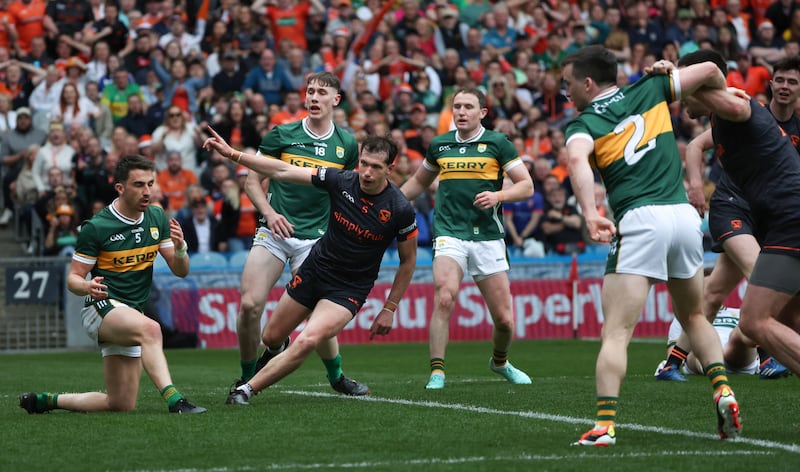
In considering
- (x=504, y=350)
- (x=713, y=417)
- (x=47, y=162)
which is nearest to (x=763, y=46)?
(x=47, y=162)

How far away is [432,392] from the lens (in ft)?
34.7

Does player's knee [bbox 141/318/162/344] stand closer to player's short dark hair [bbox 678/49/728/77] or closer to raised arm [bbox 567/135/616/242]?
raised arm [bbox 567/135/616/242]

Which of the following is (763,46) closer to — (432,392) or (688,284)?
(432,392)

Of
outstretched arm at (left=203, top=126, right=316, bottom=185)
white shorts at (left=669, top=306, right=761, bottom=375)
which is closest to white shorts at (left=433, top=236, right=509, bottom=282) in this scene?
white shorts at (left=669, top=306, right=761, bottom=375)

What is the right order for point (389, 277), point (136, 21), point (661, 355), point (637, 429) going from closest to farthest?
point (637, 429) → point (661, 355) → point (389, 277) → point (136, 21)

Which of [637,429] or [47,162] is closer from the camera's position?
[637,429]

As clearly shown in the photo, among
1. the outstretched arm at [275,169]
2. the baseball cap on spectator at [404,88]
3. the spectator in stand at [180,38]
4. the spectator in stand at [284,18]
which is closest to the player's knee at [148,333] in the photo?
the outstretched arm at [275,169]

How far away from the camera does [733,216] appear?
10594 mm

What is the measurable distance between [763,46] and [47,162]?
1541cm

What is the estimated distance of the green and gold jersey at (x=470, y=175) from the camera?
452 inches

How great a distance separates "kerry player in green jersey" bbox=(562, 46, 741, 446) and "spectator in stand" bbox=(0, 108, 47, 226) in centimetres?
1447

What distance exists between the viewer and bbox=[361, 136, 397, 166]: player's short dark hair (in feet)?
30.2

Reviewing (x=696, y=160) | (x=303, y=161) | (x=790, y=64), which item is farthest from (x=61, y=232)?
(x=790, y=64)

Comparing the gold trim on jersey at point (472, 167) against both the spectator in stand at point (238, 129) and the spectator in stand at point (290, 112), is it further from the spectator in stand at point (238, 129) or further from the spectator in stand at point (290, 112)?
the spectator in stand at point (238, 129)
